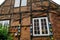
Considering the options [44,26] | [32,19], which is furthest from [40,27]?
[32,19]

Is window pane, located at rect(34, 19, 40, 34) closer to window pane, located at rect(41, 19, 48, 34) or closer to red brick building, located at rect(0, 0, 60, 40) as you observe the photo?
red brick building, located at rect(0, 0, 60, 40)

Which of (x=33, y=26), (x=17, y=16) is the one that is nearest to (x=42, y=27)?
(x=33, y=26)

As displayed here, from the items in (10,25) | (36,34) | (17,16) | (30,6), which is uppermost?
(30,6)

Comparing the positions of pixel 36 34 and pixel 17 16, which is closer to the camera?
pixel 36 34

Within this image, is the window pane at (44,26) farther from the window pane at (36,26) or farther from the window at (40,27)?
the window pane at (36,26)

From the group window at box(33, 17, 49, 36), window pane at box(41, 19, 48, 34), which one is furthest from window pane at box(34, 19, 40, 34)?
window pane at box(41, 19, 48, 34)

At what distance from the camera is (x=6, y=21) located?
1076 centimetres

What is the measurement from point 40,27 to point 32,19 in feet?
2.82

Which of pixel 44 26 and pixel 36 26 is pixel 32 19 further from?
pixel 44 26

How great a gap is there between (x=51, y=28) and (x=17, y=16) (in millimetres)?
2723

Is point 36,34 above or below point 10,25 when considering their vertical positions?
below

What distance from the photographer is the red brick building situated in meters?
9.95

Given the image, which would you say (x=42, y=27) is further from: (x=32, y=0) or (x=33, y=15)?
(x=32, y=0)

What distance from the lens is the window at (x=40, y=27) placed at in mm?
10063
